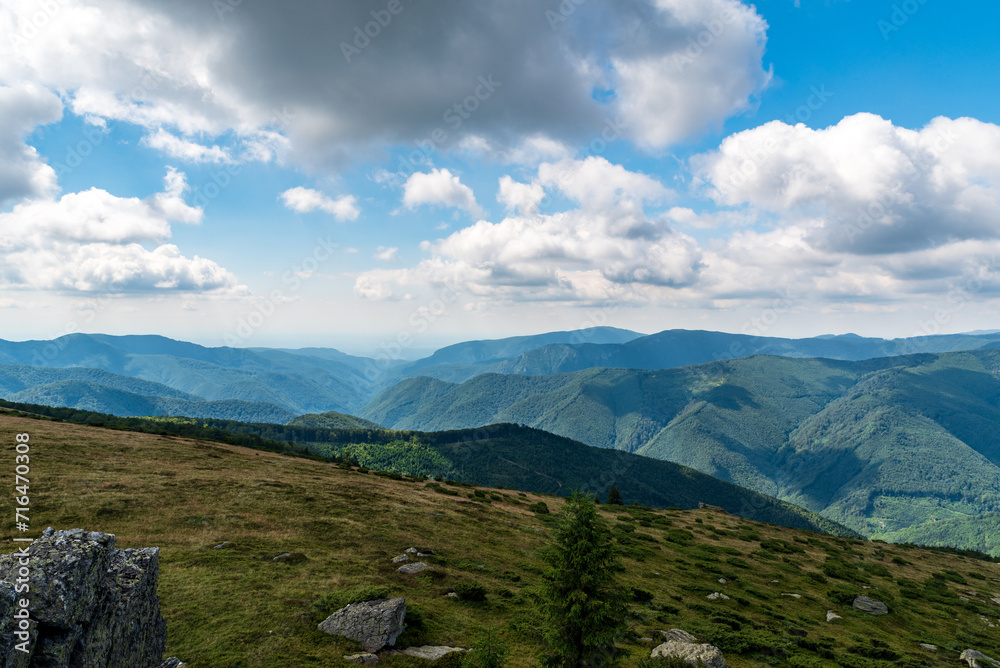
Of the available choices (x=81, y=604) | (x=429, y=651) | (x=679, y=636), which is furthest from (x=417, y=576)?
(x=81, y=604)

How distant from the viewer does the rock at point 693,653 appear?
21.0 m

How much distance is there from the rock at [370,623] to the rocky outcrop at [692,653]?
13480mm

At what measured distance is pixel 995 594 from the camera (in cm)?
4941

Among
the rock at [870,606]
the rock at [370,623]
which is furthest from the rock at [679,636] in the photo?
the rock at [870,606]

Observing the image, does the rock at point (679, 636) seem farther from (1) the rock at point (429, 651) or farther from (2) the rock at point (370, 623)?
(2) the rock at point (370, 623)

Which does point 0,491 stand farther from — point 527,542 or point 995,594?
point 995,594

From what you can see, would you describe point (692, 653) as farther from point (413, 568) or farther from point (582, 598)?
point (413, 568)

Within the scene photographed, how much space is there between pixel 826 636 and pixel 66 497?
60.1 m

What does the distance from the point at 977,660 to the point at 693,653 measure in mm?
23988

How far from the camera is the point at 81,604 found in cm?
1115

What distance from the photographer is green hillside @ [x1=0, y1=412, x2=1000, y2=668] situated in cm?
2131

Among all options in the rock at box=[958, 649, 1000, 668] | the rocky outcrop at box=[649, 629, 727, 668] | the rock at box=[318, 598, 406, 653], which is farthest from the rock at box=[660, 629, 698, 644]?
the rock at box=[958, 649, 1000, 668]

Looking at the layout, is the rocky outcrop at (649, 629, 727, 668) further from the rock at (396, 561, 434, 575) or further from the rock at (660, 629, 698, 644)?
the rock at (396, 561, 434, 575)

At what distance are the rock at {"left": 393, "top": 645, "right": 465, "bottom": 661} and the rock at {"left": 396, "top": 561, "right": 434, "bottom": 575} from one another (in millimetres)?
9156
